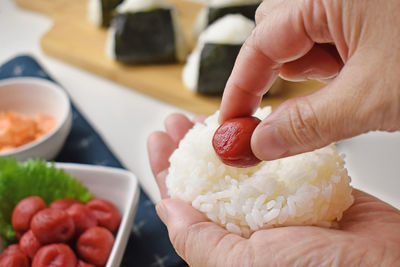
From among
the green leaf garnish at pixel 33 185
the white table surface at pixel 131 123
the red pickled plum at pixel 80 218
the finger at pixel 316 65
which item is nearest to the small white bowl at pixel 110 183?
the green leaf garnish at pixel 33 185

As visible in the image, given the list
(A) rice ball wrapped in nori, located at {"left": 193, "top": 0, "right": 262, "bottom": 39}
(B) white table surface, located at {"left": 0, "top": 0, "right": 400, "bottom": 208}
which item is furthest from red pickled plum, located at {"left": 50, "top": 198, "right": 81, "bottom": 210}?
(A) rice ball wrapped in nori, located at {"left": 193, "top": 0, "right": 262, "bottom": 39}

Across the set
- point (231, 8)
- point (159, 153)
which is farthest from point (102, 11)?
point (159, 153)

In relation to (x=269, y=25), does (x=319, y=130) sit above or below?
below

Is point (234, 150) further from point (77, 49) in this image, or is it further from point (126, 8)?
point (77, 49)

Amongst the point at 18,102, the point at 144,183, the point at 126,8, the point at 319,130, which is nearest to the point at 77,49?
the point at 126,8

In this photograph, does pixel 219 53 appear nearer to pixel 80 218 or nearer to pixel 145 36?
pixel 145 36

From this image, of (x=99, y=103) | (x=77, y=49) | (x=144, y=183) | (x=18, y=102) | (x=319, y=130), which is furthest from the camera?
(x=77, y=49)

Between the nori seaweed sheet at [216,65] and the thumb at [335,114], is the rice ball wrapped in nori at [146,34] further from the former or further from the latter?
the thumb at [335,114]
